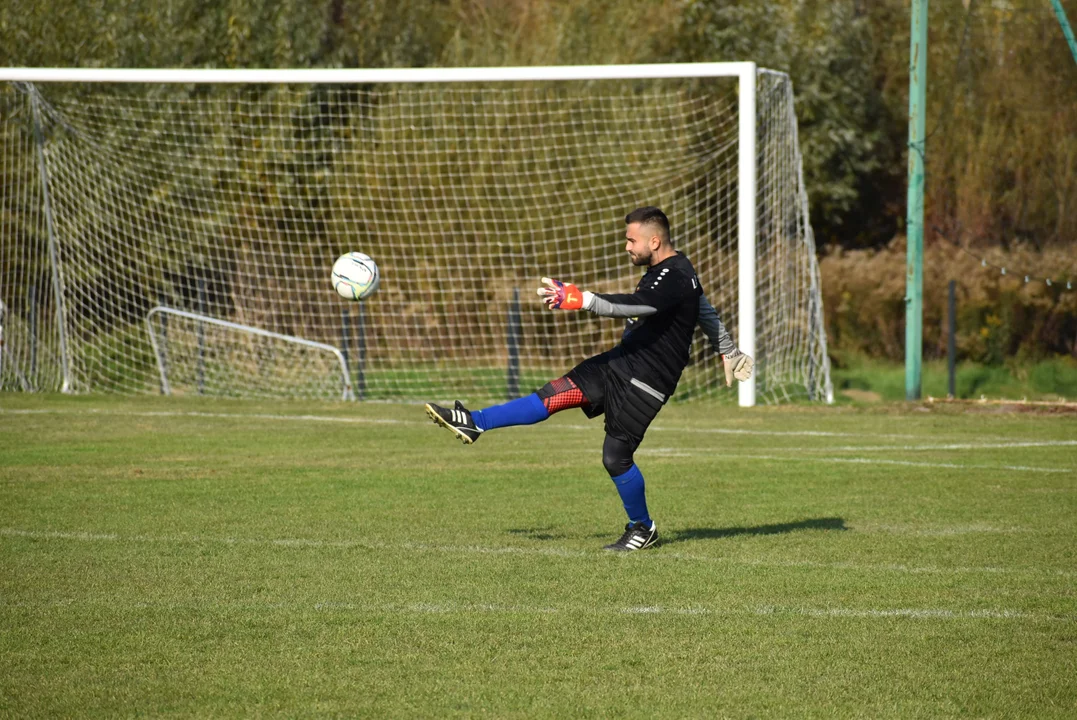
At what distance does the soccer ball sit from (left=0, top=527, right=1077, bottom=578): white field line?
290 centimetres

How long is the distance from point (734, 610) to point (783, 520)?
107 inches

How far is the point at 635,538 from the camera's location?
7.53 metres

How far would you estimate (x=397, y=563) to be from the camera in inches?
278

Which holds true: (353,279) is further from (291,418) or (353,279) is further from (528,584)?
(291,418)

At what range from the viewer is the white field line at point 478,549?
6.94 meters

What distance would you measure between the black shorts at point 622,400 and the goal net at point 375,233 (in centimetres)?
1071

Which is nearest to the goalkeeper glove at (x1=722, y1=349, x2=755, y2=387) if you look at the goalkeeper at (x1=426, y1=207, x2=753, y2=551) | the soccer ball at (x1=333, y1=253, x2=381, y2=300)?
the goalkeeper at (x1=426, y1=207, x2=753, y2=551)

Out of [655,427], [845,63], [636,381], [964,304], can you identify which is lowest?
[655,427]

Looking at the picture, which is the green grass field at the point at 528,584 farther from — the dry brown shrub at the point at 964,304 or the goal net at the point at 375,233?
the dry brown shrub at the point at 964,304

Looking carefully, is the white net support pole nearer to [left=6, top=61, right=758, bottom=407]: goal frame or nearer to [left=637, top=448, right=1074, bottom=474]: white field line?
[left=6, top=61, right=758, bottom=407]: goal frame

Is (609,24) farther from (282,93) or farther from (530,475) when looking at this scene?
(530,475)

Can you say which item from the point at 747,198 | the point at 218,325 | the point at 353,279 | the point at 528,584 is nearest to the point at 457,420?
the point at 528,584

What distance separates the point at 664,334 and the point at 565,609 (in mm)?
2146

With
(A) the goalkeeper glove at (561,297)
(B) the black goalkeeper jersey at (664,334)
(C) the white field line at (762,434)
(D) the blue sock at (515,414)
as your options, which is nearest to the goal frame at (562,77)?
(C) the white field line at (762,434)
